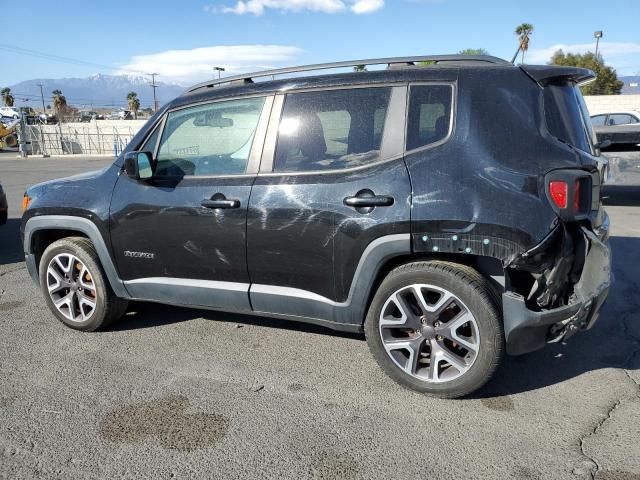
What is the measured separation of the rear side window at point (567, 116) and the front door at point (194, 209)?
1742 mm

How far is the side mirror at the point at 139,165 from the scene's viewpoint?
3725 millimetres

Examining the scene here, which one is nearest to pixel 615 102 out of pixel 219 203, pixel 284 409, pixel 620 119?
pixel 620 119

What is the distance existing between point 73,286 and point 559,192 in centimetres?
364

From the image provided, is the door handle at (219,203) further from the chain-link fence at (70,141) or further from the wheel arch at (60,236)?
the chain-link fence at (70,141)

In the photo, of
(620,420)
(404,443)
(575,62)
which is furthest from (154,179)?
(575,62)

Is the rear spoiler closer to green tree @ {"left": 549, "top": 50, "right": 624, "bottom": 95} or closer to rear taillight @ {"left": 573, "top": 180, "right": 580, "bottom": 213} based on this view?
rear taillight @ {"left": 573, "top": 180, "right": 580, "bottom": 213}

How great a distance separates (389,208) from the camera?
9.99 ft

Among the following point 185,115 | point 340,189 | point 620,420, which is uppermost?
point 185,115

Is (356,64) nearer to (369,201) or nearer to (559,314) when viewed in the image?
(369,201)

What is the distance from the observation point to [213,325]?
4.36 metres

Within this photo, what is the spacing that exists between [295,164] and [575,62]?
47002 millimetres

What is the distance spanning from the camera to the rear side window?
2943 mm

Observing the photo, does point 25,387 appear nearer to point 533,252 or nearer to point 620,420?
point 533,252

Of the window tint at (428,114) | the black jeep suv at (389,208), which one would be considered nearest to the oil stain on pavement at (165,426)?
the black jeep suv at (389,208)
